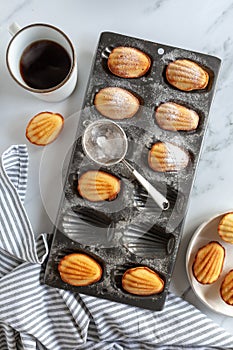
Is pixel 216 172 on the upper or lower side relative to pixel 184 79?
lower

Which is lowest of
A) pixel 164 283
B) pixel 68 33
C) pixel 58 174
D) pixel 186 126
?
pixel 164 283

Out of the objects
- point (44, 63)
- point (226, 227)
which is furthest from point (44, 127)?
point (226, 227)

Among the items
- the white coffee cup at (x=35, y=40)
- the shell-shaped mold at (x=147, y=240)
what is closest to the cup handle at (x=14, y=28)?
the white coffee cup at (x=35, y=40)

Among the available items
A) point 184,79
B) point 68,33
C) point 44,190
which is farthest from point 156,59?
point 44,190

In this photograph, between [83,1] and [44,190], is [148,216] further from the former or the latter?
[83,1]

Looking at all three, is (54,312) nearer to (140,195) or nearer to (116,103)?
(140,195)

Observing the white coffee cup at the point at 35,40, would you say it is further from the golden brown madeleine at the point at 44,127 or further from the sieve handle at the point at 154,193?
the sieve handle at the point at 154,193

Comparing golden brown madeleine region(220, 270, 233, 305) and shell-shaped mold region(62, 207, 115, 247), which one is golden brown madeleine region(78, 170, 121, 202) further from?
golden brown madeleine region(220, 270, 233, 305)

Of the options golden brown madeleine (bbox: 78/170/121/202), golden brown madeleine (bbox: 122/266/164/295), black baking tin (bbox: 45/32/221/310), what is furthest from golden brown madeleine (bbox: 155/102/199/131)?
golden brown madeleine (bbox: 122/266/164/295)
